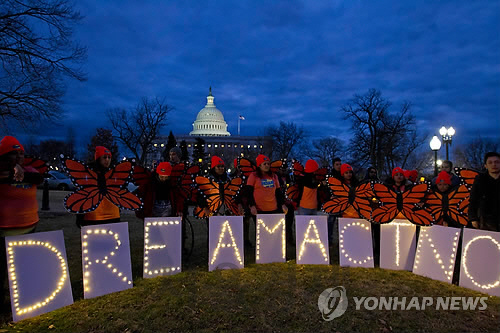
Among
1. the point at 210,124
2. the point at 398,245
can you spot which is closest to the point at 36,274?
the point at 398,245

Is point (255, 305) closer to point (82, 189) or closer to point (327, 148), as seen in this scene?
point (82, 189)

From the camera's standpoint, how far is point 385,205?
17.9 feet

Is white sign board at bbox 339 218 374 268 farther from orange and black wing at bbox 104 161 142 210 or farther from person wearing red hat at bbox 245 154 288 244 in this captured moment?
orange and black wing at bbox 104 161 142 210

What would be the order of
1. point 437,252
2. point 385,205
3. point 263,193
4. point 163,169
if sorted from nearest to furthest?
point 437,252
point 163,169
point 385,205
point 263,193

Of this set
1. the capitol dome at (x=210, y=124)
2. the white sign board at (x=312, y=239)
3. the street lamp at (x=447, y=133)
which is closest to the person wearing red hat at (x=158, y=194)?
the white sign board at (x=312, y=239)

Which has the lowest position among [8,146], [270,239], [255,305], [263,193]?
[255,305]

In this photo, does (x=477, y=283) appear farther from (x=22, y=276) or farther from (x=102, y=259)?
(x=22, y=276)

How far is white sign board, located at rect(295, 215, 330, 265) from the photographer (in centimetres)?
561

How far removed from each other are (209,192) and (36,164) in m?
2.82

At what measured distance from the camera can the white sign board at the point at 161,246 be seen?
4910mm

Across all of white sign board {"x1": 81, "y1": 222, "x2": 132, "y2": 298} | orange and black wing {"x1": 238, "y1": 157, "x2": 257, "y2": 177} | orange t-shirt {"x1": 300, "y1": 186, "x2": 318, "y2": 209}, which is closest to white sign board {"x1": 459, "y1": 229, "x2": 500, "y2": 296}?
orange t-shirt {"x1": 300, "y1": 186, "x2": 318, "y2": 209}

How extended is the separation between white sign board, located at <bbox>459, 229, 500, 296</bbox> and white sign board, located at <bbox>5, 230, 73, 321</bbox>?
5686 millimetres

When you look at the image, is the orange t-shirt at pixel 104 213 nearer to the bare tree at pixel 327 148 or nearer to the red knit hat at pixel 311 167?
the red knit hat at pixel 311 167

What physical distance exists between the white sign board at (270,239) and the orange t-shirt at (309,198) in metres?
1.08
